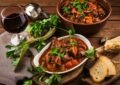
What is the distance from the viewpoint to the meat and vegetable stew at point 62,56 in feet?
5.77

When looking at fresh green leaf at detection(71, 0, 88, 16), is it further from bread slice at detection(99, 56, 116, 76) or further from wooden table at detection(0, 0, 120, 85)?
bread slice at detection(99, 56, 116, 76)

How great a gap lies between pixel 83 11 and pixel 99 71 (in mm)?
351

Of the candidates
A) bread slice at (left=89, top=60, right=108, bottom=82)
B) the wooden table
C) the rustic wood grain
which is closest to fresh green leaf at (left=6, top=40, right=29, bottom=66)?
the wooden table

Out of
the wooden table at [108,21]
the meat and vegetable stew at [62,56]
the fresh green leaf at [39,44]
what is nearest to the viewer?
the meat and vegetable stew at [62,56]

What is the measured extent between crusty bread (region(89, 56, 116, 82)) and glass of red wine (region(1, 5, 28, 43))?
410 millimetres

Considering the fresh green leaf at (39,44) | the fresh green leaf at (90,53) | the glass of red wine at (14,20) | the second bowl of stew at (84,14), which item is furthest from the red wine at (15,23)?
the fresh green leaf at (90,53)

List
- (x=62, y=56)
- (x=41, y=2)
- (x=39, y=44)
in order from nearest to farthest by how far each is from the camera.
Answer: (x=62, y=56)
(x=39, y=44)
(x=41, y=2)

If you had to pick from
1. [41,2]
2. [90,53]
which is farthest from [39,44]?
[41,2]

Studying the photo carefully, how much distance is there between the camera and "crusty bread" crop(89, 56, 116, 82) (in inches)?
69.8

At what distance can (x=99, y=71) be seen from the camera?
5.88 ft

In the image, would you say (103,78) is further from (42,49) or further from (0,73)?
(0,73)

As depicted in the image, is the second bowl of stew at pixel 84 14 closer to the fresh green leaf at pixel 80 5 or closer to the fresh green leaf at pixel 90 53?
the fresh green leaf at pixel 80 5

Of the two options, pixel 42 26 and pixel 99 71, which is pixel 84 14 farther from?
pixel 99 71

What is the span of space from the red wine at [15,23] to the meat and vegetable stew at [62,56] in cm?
18
